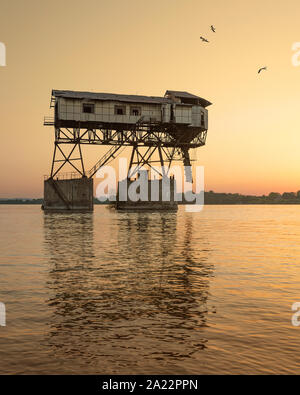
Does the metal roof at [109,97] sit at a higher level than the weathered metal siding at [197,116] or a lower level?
higher

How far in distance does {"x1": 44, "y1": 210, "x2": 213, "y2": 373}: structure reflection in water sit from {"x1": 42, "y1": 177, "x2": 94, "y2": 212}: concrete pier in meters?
34.9

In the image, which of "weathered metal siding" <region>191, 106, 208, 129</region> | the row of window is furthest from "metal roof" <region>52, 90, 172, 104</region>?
"weathered metal siding" <region>191, 106, 208, 129</region>

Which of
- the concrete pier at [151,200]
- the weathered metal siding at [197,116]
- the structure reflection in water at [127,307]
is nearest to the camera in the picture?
the structure reflection in water at [127,307]

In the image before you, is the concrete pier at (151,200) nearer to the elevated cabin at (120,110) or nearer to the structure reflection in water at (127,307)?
the elevated cabin at (120,110)

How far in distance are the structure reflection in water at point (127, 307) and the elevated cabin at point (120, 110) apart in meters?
37.4

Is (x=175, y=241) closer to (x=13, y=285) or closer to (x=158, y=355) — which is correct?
(x=13, y=285)

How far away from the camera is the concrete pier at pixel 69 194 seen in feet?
171

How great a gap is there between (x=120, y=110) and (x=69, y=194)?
1269 cm

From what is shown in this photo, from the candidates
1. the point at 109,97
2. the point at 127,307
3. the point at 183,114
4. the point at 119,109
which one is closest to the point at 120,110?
the point at 119,109

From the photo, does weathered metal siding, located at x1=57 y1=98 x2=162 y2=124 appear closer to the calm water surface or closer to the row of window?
the row of window

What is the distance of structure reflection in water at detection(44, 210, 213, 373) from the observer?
6.34m

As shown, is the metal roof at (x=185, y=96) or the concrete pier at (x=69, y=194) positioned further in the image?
the metal roof at (x=185, y=96)

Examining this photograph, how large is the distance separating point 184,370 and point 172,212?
54.7m

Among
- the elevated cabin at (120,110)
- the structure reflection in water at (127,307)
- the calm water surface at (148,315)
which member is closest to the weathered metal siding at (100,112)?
the elevated cabin at (120,110)
